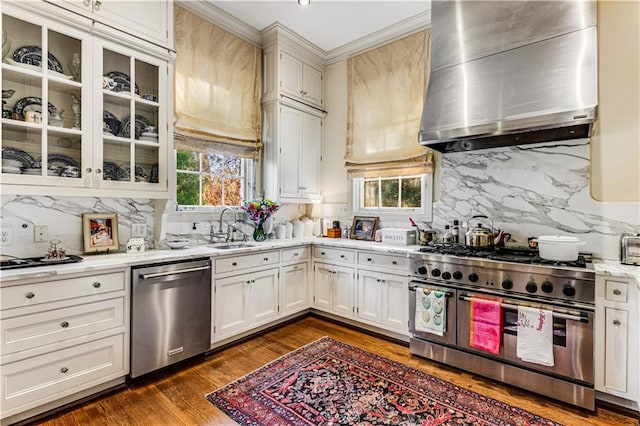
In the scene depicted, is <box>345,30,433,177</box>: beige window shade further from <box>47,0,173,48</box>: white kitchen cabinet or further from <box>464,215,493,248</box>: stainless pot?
<box>47,0,173,48</box>: white kitchen cabinet

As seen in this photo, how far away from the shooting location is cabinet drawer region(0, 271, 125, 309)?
183 cm

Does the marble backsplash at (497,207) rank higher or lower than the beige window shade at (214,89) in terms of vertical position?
lower

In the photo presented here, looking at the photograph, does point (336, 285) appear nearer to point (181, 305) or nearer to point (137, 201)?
point (181, 305)

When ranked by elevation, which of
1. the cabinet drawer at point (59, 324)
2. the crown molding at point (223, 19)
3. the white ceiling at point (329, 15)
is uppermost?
the white ceiling at point (329, 15)

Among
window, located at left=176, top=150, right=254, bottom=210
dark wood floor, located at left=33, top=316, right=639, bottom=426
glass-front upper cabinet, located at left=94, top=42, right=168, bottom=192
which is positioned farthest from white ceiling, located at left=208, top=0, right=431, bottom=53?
dark wood floor, located at left=33, top=316, right=639, bottom=426

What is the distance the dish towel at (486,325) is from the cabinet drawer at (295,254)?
72.9 inches

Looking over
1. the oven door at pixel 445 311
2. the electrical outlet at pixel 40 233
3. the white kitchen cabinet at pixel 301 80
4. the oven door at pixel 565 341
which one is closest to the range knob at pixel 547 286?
the oven door at pixel 565 341

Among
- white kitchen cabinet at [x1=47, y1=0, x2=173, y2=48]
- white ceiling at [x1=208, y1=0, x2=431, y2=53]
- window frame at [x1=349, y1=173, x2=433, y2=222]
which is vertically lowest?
window frame at [x1=349, y1=173, x2=433, y2=222]

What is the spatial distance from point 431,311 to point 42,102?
3.30 m

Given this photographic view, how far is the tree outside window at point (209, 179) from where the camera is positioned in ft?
10.9

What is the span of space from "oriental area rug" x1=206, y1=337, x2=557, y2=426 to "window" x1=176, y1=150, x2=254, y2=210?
73.1 inches

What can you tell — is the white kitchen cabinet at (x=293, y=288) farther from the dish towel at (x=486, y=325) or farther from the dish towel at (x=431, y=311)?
the dish towel at (x=486, y=325)

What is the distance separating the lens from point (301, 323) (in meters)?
3.66

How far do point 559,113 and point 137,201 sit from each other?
343 cm
